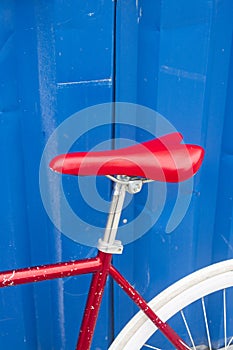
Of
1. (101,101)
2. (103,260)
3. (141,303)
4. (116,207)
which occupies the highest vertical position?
(101,101)

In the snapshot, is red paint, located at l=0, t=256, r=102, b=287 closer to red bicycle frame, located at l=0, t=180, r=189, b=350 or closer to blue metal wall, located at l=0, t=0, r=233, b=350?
red bicycle frame, located at l=0, t=180, r=189, b=350

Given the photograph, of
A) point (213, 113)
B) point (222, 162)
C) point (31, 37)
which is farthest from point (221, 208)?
point (31, 37)

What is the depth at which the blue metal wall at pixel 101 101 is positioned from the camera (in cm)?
116

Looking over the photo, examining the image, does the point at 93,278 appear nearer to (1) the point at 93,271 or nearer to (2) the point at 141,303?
(1) the point at 93,271

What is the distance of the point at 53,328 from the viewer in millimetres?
1478

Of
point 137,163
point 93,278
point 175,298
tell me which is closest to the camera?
point 137,163

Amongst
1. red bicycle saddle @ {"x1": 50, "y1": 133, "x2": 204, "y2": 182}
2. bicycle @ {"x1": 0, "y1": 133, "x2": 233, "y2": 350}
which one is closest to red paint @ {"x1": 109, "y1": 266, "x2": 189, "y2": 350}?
bicycle @ {"x1": 0, "y1": 133, "x2": 233, "y2": 350}

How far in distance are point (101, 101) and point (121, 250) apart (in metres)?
0.39

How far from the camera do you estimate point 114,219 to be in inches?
40.4

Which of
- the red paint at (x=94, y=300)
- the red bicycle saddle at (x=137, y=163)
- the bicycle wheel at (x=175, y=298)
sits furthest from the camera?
the bicycle wheel at (x=175, y=298)

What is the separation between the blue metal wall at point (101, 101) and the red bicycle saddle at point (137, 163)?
0.29m

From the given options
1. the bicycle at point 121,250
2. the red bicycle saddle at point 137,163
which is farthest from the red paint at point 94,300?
the red bicycle saddle at point 137,163

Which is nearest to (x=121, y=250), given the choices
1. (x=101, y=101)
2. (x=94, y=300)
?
(x=94, y=300)

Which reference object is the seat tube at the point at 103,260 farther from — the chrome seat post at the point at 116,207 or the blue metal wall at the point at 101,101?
the blue metal wall at the point at 101,101
